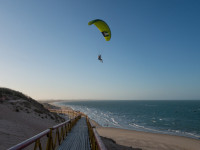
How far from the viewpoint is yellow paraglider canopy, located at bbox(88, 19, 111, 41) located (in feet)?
39.9

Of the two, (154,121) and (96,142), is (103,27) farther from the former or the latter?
(154,121)

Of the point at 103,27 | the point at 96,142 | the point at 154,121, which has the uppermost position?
the point at 103,27

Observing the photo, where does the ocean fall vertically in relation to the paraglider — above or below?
below

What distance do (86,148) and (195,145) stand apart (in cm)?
2010

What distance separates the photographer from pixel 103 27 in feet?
42.7

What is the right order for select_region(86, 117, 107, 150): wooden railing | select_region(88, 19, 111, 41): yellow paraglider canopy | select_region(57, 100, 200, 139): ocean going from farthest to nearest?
select_region(57, 100, 200, 139): ocean → select_region(88, 19, 111, 41): yellow paraglider canopy → select_region(86, 117, 107, 150): wooden railing

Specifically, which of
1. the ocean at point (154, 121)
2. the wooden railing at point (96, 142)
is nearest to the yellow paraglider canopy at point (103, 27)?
the wooden railing at point (96, 142)

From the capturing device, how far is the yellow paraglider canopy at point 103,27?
1216cm

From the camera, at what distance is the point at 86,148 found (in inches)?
263

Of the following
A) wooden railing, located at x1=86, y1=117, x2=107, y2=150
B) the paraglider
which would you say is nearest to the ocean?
the paraglider

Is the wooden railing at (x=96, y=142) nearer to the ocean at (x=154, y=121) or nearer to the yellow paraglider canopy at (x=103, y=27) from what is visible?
the yellow paraglider canopy at (x=103, y=27)

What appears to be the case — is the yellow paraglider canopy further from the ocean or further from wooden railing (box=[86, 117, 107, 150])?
the ocean

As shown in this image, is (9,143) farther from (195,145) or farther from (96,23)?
(195,145)

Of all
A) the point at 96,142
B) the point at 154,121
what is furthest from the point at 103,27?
the point at 154,121
